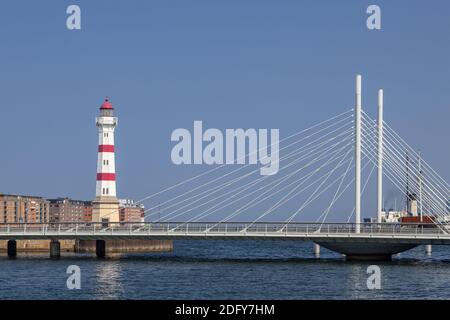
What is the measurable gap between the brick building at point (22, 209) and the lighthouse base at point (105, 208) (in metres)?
78.9

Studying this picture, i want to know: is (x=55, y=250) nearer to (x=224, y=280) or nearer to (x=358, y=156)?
(x=358, y=156)

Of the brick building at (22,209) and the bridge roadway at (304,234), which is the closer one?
the bridge roadway at (304,234)

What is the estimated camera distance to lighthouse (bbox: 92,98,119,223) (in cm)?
8406

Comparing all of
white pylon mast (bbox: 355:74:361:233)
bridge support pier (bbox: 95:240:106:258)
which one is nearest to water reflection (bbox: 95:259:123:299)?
bridge support pier (bbox: 95:240:106:258)

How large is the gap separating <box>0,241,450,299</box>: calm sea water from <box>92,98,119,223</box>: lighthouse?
47.2 feet

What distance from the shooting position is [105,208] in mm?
84438

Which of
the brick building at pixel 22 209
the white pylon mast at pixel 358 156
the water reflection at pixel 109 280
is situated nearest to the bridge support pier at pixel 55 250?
the water reflection at pixel 109 280

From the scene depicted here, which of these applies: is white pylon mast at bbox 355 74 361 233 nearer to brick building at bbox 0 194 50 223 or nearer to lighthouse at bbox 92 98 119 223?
lighthouse at bbox 92 98 119 223

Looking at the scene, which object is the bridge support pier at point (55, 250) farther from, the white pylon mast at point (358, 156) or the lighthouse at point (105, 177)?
the white pylon mast at point (358, 156)

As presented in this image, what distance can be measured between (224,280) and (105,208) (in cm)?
3489

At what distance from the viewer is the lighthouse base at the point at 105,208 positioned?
84062mm

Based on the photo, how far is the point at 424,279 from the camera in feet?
172
